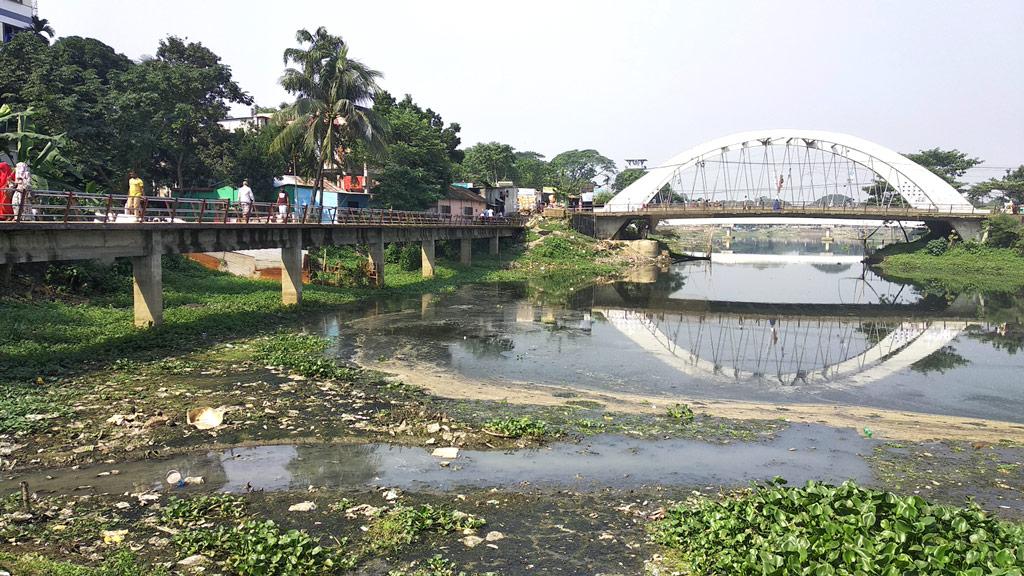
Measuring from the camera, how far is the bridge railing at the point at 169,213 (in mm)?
16391

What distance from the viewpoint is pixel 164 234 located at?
69.6ft

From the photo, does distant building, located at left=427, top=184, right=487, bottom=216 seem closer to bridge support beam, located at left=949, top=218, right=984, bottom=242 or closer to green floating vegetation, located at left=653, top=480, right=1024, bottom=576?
bridge support beam, located at left=949, top=218, right=984, bottom=242

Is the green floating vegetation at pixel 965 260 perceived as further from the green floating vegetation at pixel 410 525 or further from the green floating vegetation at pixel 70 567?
the green floating vegetation at pixel 70 567

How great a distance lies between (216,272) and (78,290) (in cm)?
904

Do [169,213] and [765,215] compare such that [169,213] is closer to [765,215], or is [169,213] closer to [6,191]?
[6,191]

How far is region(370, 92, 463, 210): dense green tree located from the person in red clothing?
29.0 meters

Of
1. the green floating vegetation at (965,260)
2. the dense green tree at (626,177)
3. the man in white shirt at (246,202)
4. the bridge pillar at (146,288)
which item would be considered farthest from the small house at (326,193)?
the dense green tree at (626,177)

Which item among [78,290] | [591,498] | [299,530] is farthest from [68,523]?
[78,290]

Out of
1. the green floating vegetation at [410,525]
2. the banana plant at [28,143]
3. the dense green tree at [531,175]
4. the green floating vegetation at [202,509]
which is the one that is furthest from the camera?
the dense green tree at [531,175]

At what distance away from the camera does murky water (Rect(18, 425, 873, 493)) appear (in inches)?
395

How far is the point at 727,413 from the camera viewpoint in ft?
49.4

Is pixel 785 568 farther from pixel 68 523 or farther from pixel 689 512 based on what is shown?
pixel 68 523

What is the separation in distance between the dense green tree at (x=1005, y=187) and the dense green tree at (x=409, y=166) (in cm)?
7498

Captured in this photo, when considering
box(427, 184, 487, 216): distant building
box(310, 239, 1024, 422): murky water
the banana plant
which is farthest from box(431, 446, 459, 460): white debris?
box(427, 184, 487, 216): distant building
